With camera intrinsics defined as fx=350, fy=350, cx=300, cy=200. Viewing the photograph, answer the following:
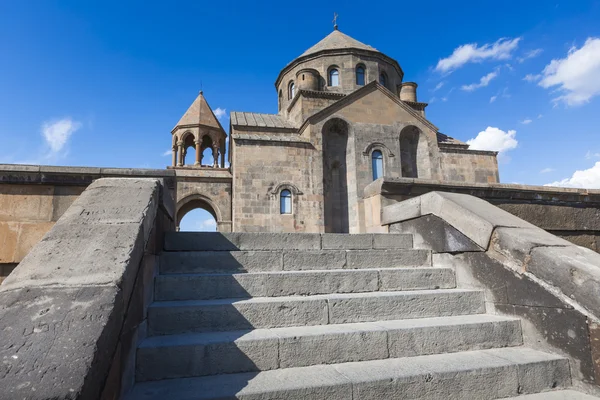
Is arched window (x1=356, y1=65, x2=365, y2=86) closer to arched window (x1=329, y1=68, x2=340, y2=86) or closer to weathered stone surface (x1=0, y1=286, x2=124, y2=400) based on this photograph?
arched window (x1=329, y1=68, x2=340, y2=86)

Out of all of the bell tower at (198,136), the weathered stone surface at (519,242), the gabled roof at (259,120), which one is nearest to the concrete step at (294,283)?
the weathered stone surface at (519,242)

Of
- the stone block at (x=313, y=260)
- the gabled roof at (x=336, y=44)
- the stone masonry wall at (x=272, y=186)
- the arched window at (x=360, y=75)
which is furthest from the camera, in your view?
the gabled roof at (x=336, y=44)

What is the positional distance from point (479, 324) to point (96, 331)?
2543mm

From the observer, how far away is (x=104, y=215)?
8.13ft

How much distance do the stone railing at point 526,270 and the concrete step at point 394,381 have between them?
0.18 meters

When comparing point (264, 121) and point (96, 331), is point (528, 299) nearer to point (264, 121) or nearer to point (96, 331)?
point (96, 331)

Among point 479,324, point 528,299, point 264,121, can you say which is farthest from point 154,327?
point 264,121

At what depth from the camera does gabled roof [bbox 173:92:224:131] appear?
66.7ft

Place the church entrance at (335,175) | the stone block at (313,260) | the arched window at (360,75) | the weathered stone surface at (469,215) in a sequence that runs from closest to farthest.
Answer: the weathered stone surface at (469,215), the stone block at (313,260), the church entrance at (335,175), the arched window at (360,75)

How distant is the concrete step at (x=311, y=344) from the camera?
210 cm

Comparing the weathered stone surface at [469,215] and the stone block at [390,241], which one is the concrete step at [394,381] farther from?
the stone block at [390,241]

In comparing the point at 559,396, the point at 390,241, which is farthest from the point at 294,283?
the point at 559,396

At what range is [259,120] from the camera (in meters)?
18.0

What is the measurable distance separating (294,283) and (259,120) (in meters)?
15.9
